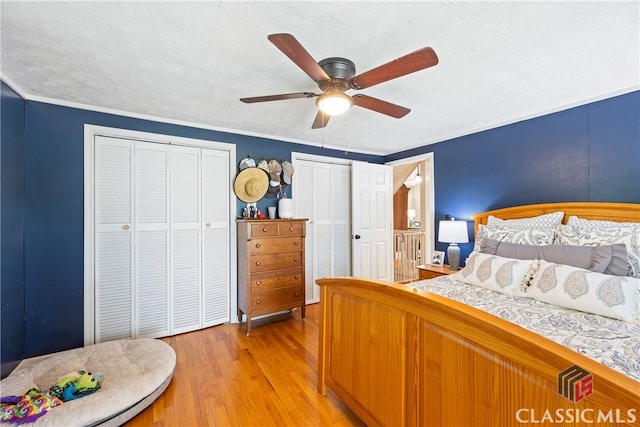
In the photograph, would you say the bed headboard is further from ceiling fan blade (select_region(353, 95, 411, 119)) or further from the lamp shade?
ceiling fan blade (select_region(353, 95, 411, 119))

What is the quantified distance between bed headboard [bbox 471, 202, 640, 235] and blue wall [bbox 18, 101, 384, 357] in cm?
438

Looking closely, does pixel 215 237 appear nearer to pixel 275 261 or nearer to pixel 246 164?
pixel 275 261

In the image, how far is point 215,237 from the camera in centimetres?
325

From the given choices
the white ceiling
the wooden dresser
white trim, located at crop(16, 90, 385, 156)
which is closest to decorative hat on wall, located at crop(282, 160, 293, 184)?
white trim, located at crop(16, 90, 385, 156)

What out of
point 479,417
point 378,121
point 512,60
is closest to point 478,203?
point 378,121

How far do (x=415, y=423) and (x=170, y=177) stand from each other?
3.11 meters

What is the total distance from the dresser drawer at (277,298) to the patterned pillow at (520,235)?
2097mm

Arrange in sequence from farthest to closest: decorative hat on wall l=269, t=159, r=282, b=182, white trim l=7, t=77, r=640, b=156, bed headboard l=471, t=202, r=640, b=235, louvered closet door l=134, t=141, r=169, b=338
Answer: decorative hat on wall l=269, t=159, r=282, b=182
louvered closet door l=134, t=141, r=169, b=338
white trim l=7, t=77, r=640, b=156
bed headboard l=471, t=202, r=640, b=235

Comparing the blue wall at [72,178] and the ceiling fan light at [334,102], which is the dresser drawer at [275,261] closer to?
the blue wall at [72,178]

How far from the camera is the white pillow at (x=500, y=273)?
78.9 inches

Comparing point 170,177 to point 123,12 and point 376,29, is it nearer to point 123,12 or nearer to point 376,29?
point 123,12

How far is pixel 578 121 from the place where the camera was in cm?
252

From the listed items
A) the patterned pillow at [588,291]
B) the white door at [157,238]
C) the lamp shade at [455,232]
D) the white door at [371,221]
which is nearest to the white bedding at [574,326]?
the patterned pillow at [588,291]

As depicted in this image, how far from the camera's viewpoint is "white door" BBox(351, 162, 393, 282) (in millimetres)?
4137
